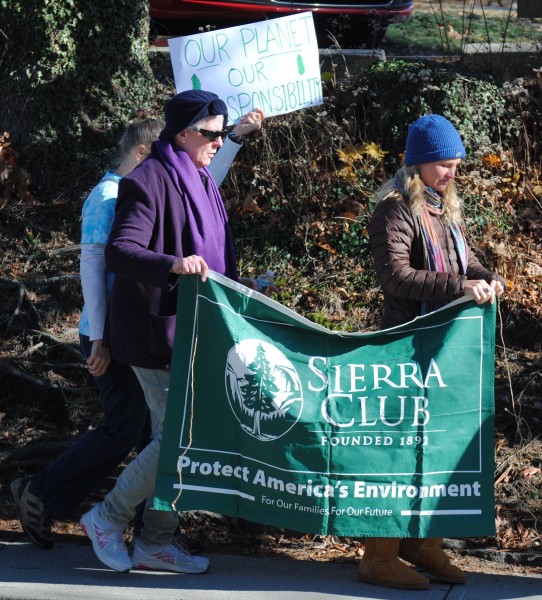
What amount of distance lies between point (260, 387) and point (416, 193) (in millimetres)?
1042

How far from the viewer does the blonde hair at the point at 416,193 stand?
14.6 feet

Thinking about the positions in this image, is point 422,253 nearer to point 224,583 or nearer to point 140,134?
point 140,134

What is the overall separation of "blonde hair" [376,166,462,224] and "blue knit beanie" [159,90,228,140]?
0.80m

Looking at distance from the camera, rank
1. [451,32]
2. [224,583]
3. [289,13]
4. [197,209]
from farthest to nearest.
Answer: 1. [451,32]
2. [289,13]
3. [224,583]
4. [197,209]

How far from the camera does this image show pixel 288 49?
6.20 meters

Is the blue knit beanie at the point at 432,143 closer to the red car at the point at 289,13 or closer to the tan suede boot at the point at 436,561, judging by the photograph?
the tan suede boot at the point at 436,561

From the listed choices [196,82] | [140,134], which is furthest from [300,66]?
[140,134]

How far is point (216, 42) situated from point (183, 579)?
303 centimetres

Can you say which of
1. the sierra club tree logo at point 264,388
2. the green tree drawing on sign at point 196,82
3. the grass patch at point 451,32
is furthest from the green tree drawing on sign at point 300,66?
the grass patch at point 451,32

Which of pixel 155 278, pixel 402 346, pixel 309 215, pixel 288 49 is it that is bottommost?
pixel 402 346

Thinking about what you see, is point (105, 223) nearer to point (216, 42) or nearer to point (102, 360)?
point (102, 360)

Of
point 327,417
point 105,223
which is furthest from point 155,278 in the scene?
point 327,417

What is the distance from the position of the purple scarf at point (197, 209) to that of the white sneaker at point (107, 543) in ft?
4.05

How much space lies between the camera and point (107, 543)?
15.3 feet
